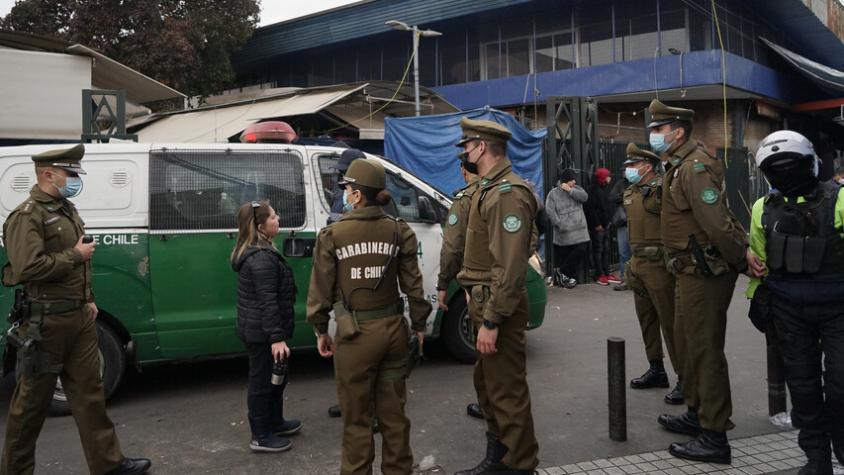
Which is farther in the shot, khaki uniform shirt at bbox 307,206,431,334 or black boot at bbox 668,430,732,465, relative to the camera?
black boot at bbox 668,430,732,465

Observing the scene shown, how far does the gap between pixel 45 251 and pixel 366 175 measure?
1.84 meters

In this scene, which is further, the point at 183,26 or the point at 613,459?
the point at 183,26

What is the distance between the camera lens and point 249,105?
15977mm

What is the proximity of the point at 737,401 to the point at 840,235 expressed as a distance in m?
2.09

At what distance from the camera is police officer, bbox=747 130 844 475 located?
3406 millimetres

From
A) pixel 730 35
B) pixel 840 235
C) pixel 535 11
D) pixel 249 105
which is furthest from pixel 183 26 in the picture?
pixel 840 235

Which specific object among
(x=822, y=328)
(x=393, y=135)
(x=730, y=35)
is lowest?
(x=822, y=328)

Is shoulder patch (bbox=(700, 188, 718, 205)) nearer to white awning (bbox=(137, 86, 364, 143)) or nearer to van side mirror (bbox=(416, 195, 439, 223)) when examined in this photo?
van side mirror (bbox=(416, 195, 439, 223))

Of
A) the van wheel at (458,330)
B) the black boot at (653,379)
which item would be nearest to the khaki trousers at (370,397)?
the van wheel at (458,330)

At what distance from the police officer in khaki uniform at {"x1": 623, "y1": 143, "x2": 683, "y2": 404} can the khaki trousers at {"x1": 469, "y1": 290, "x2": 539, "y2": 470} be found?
1526mm

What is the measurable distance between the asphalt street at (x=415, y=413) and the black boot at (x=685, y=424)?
0.08 m

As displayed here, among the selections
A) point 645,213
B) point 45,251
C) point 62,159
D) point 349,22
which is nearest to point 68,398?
point 45,251

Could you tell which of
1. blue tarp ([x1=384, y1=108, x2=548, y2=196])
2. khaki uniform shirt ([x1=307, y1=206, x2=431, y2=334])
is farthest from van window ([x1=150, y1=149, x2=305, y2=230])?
blue tarp ([x1=384, y1=108, x2=548, y2=196])

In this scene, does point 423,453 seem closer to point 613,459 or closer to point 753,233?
point 613,459
